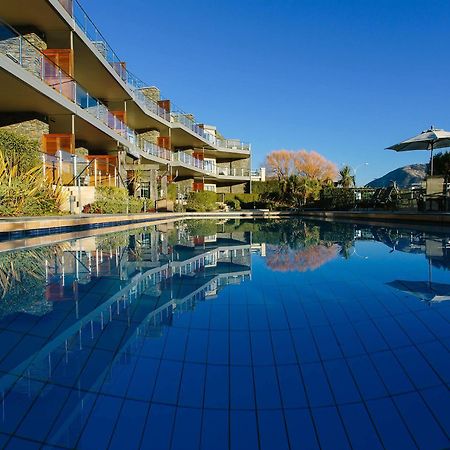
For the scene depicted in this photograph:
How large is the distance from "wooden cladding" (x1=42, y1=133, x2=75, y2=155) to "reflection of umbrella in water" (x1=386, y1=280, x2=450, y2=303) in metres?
13.2

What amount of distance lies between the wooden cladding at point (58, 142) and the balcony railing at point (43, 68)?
137 cm

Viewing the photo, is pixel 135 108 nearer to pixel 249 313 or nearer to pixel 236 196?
pixel 236 196

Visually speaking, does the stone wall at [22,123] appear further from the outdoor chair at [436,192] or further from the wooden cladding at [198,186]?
the wooden cladding at [198,186]

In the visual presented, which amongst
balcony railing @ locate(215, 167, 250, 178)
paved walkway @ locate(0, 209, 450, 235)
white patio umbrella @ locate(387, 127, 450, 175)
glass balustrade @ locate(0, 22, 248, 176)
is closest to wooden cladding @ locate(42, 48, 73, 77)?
glass balustrade @ locate(0, 22, 248, 176)

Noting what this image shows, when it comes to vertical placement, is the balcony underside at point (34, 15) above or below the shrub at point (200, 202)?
above

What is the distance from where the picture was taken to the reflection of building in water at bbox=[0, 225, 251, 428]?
1.91 meters

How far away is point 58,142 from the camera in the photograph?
47.1 feet

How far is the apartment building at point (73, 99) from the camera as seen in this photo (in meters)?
11.9

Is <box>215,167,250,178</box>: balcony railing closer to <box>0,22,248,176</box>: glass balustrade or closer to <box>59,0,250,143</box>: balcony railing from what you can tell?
<box>59,0,250,143</box>: balcony railing

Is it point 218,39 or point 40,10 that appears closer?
point 40,10

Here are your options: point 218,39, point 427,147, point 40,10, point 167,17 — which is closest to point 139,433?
point 40,10

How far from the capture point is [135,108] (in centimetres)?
2405

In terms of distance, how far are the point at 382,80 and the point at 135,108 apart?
636 inches

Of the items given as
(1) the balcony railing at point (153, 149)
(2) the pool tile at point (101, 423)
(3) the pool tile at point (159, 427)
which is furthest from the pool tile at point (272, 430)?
(1) the balcony railing at point (153, 149)
